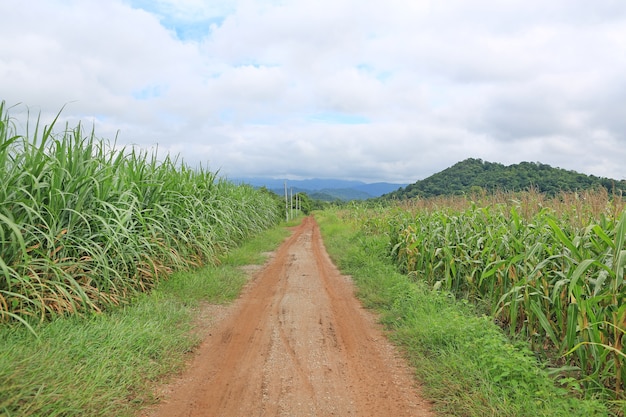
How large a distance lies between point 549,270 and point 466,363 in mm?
1727

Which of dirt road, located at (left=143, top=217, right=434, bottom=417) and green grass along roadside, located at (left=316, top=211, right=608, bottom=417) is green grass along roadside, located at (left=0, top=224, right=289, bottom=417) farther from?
green grass along roadside, located at (left=316, top=211, right=608, bottom=417)

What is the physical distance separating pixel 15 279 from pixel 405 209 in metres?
9.58

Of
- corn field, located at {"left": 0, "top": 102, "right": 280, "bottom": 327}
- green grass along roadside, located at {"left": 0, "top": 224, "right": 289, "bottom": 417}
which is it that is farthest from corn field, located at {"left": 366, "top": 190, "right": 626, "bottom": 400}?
corn field, located at {"left": 0, "top": 102, "right": 280, "bottom": 327}

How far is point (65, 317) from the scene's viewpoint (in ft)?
14.9

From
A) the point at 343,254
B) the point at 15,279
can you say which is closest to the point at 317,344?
the point at 15,279

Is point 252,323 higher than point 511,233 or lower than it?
lower

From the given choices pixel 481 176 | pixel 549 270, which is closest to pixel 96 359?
pixel 549 270

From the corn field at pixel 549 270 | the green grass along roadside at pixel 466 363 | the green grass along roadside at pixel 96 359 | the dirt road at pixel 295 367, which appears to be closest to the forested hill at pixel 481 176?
the corn field at pixel 549 270

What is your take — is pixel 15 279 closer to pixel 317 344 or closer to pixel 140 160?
pixel 317 344

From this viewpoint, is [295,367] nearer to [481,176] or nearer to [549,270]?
[549,270]

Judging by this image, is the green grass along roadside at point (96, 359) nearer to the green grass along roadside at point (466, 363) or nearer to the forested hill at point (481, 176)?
the green grass along roadside at point (466, 363)

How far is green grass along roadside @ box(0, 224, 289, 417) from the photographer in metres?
2.84

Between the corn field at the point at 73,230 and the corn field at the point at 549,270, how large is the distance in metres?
4.79

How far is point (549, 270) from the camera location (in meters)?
4.88
